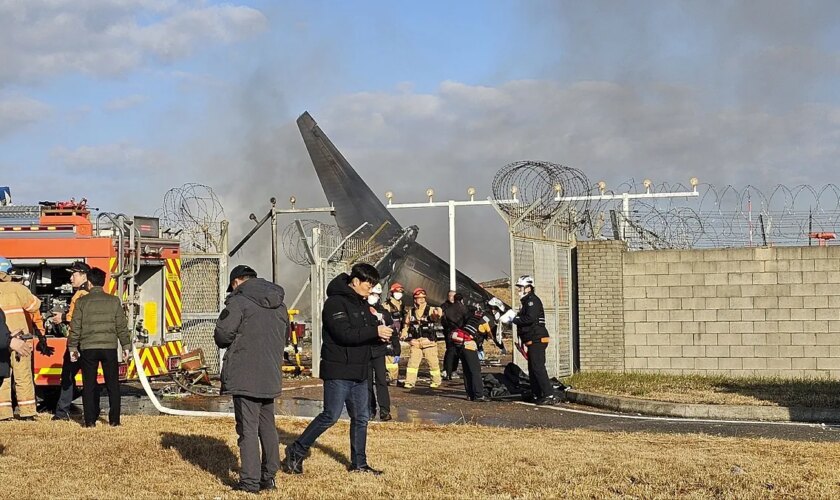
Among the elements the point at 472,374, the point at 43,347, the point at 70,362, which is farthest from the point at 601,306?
the point at 43,347

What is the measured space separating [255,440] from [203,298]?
12.9m

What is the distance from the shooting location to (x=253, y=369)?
27.3 feet

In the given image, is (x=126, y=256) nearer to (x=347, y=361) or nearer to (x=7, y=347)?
(x=7, y=347)

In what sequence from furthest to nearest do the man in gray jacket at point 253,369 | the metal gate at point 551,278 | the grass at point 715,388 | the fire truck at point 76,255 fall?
the metal gate at point 551,278
the grass at point 715,388
the fire truck at point 76,255
the man in gray jacket at point 253,369

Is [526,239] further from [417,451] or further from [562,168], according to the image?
[417,451]

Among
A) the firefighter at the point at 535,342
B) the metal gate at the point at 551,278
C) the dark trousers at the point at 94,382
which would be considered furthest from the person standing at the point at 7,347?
the metal gate at the point at 551,278

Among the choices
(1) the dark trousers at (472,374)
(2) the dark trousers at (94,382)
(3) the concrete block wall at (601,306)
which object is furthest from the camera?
(3) the concrete block wall at (601,306)

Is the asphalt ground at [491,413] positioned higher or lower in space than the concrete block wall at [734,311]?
lower

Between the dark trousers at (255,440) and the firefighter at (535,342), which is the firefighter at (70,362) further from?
the firefighter at (535,342)

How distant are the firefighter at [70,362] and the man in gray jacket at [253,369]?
4860 mm

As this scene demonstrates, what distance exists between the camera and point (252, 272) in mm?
8758

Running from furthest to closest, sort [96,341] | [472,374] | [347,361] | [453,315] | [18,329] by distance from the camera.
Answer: [453,315]
[472,374]
[18,329]
[96,341]
[347,361]

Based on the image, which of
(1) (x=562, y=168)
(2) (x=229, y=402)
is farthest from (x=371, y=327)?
(1) (x=562, y=168)

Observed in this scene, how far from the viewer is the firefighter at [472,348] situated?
16.1 m
